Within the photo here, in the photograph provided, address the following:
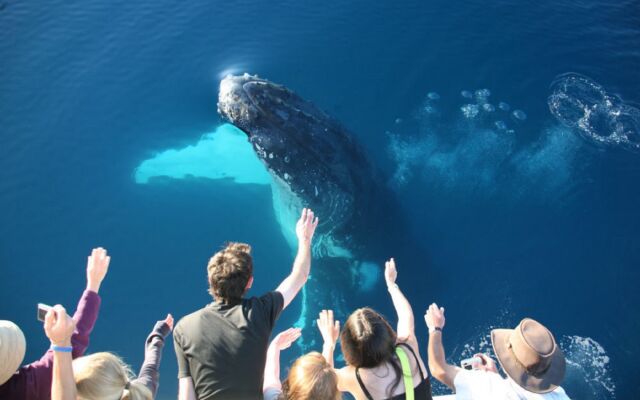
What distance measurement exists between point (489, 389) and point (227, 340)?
10.6ft

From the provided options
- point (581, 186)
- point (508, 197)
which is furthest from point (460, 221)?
point (581, 186)

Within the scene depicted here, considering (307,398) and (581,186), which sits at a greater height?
(307,398)

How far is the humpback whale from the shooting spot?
1165 centimetres

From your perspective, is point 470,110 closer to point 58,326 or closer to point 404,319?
point 404,319

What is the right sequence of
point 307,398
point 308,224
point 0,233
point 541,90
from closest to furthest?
point 307,398 → point 308,224 → point 0,233 → point 541,90

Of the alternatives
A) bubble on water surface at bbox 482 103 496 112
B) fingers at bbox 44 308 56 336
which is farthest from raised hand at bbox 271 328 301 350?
bubble on water surface at bbox 482 103 496 112

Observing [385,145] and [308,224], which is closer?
[308,224]

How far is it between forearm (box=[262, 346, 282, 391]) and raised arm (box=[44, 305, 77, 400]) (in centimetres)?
205

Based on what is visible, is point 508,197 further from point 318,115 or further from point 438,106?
point 318,115

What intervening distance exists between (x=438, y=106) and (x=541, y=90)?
157 inches

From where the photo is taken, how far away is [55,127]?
1391cm

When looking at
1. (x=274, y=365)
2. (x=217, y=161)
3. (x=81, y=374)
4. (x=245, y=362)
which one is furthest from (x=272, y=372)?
(x=217, y=161)

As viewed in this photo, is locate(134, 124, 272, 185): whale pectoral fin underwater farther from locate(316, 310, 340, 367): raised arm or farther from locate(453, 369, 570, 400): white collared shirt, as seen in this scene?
locate(453, 369, 570, 400): white collared shirt

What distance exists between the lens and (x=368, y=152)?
13477mm
